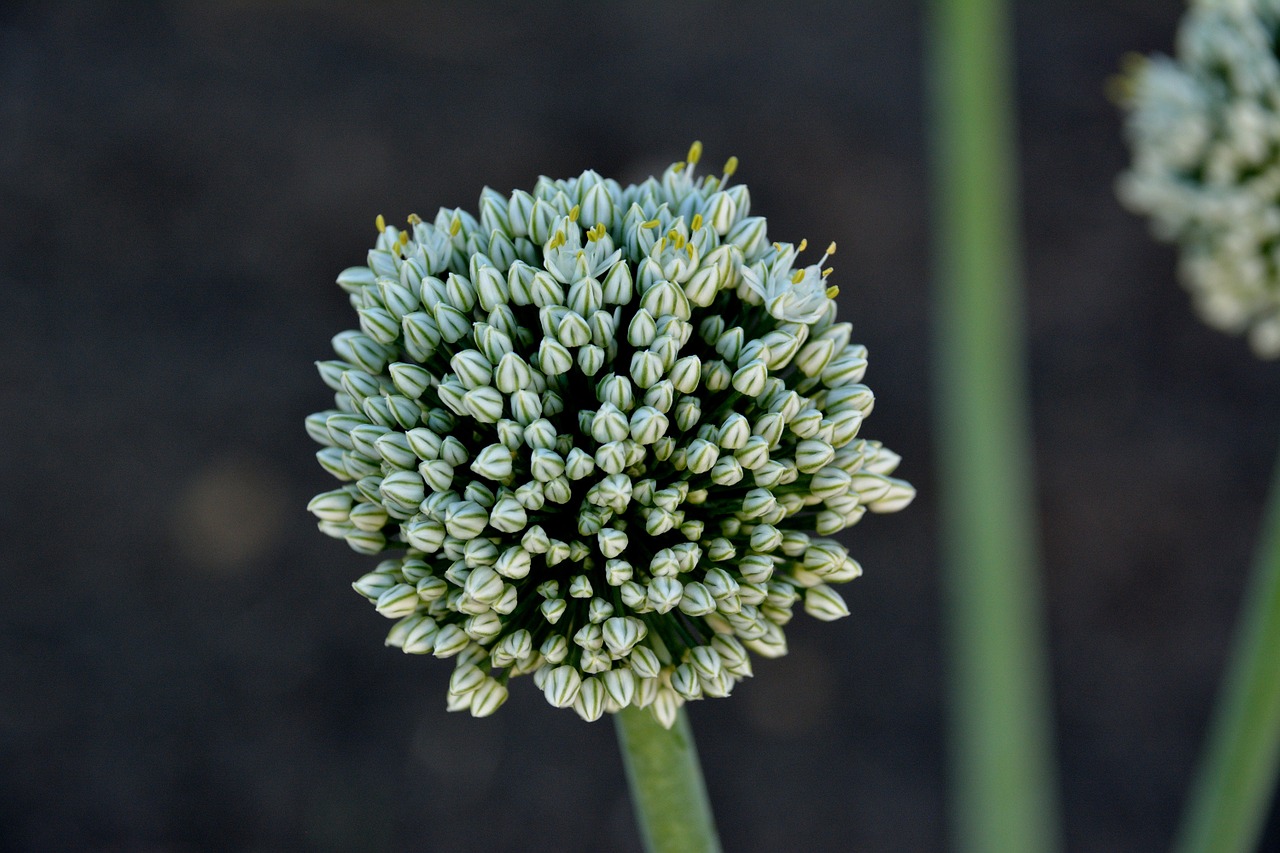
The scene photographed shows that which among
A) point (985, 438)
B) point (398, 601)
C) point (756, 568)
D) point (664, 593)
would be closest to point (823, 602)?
point (756, 568)

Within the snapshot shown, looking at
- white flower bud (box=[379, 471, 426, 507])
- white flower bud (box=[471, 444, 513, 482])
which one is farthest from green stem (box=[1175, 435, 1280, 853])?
white flower bud (box=[379, 471, 426, 507])

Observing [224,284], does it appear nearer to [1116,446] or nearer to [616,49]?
[616,49]

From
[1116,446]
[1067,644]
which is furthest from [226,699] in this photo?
[1116,446]

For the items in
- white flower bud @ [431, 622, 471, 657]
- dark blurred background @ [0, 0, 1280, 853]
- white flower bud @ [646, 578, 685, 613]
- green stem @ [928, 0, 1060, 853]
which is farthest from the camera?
dark blurred background @ [0, 0, 1280, 853]

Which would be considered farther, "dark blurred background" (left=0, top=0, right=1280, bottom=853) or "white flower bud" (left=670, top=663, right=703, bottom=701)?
"dark blurred background" (left=0, top=0, right=1280, bottom=853)

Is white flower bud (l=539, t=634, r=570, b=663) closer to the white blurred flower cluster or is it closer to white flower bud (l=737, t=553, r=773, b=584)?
white flower bud (l=737, t=553, r=773, b=584)

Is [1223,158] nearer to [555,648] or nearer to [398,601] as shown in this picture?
[555,648]
